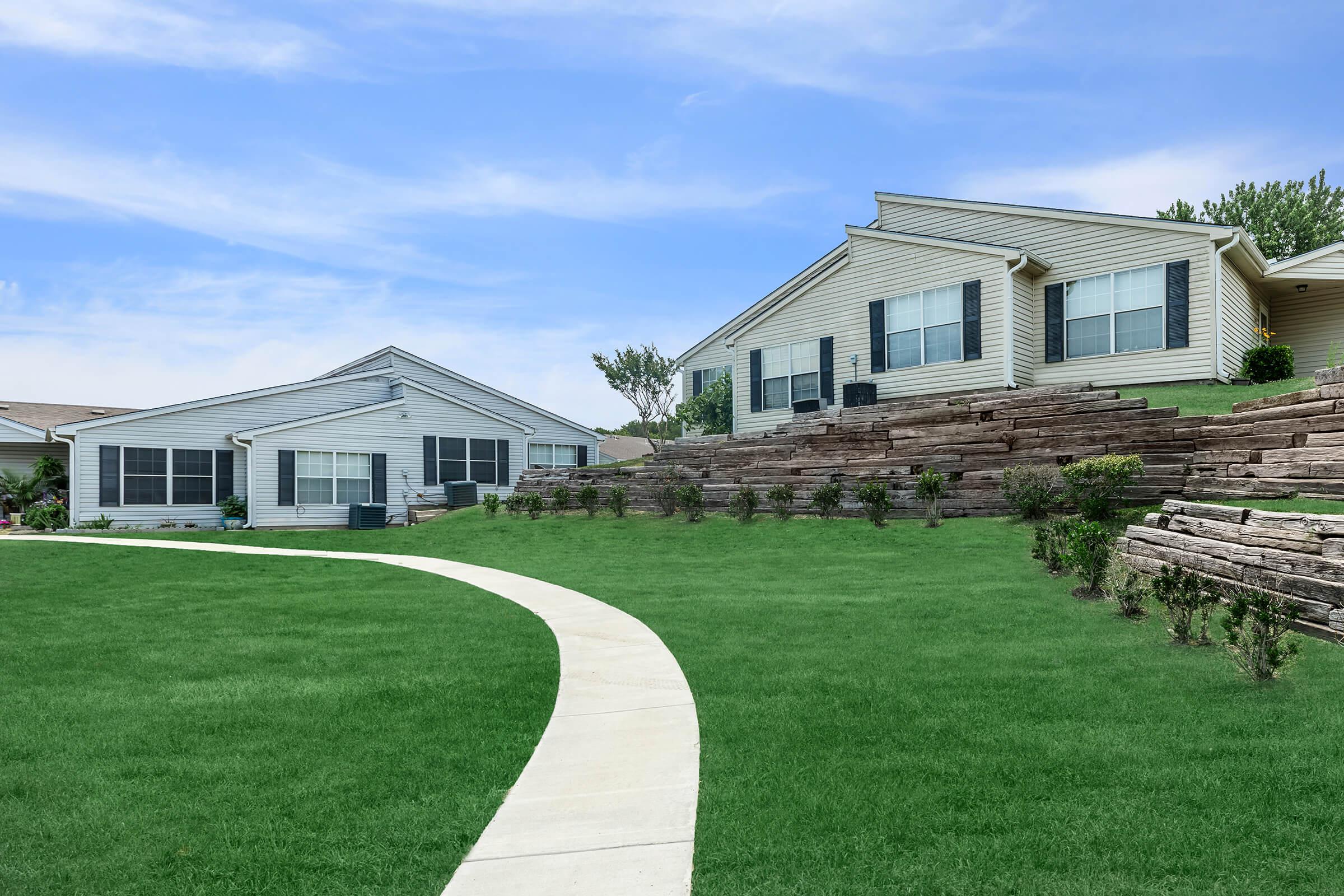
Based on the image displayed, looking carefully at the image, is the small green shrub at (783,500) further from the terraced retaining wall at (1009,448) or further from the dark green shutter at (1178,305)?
the dark green shutter at (1178,305)

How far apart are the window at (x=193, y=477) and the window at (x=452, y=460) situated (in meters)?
6.81

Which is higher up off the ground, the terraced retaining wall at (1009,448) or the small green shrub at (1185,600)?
the terraced retaining wall at (1009,448)

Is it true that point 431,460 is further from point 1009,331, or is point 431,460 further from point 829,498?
point 1009,331

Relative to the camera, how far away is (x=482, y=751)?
4422 mm

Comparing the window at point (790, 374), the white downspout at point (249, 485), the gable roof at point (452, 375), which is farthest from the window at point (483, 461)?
the window at point (790, 374)

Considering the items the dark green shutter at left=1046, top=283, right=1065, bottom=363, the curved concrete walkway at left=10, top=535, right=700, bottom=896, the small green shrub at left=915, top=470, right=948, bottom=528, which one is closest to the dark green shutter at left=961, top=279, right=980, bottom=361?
the dark green shutter at left=1046, top=283, right=1065, bottom=363

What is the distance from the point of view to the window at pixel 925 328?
1925 centimetres

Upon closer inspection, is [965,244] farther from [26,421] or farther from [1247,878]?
[26,421]

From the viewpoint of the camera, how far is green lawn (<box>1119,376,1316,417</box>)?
1373cm

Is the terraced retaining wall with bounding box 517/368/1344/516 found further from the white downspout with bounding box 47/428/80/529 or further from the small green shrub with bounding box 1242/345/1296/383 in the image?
the white downspout with bounding box 47/428/80/529

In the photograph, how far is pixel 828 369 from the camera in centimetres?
2144

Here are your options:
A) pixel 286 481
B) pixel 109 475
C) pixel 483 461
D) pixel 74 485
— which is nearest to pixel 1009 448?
pixel 483 461

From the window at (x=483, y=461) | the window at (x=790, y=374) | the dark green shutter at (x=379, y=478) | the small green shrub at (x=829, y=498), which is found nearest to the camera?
the small green shrub at (x=829, y=498)

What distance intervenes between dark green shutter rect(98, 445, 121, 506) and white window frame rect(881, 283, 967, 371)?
2173 centimetres
